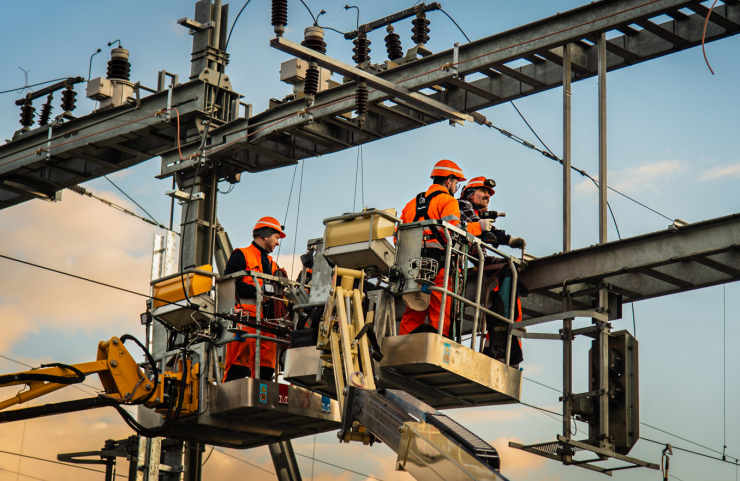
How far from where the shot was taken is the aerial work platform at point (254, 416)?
1355 centimetres

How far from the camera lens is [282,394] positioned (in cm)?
1373

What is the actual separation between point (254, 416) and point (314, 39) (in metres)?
4.74

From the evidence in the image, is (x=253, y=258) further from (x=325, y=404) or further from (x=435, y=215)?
(x=435, y=215)

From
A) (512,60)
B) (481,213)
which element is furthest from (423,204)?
(512,60)

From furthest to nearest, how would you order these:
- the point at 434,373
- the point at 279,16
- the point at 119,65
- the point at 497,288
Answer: the point at 119,65, the point at 497,288, the point at 279,16, the point at 434,373

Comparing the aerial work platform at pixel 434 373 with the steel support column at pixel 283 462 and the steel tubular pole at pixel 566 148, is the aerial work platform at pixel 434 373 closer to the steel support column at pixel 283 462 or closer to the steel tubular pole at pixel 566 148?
the steel tubular pole at pixel 566 148

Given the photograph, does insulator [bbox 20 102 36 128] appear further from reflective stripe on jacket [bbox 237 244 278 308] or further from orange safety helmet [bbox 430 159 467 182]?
orange safety helmet [bbox 430 159 467 182]

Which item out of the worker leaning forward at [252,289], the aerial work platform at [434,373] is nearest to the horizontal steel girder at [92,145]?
the worker leaning forward at [252,289]

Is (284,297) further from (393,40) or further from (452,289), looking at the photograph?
(393,40)

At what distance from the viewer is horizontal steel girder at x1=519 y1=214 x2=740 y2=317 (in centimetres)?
1232

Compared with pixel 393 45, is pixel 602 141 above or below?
below

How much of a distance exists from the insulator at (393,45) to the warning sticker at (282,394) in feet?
15.6

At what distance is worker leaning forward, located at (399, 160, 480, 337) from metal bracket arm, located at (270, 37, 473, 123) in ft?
4.33

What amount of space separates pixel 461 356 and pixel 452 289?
38.0 inches
